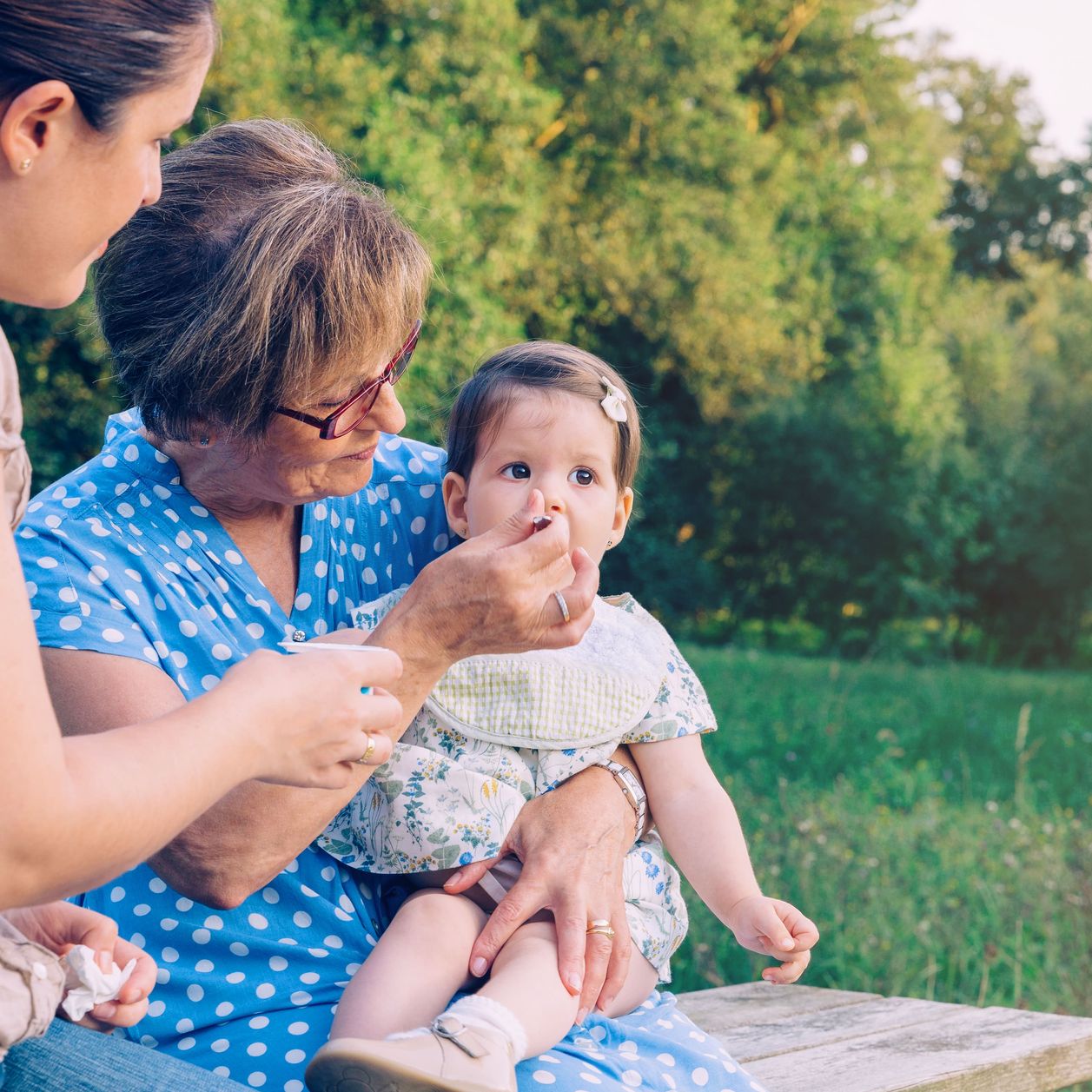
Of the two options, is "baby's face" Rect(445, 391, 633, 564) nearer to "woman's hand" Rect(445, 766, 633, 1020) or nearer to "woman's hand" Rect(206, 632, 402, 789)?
"woman's hand" Rect(445, 766, 633, 1020)

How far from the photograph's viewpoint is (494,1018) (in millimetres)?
1680

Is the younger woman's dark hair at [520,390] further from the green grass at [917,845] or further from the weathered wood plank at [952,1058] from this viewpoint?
the green grass at [917,845]

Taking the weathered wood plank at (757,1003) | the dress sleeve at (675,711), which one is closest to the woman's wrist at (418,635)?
the dress sleeve at (675,711)

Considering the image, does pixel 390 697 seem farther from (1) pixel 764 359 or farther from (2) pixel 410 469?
(1) pixel 764 359

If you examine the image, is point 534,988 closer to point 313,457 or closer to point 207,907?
point 207,907

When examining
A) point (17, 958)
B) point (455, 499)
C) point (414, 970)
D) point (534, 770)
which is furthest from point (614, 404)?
point (17, 958)

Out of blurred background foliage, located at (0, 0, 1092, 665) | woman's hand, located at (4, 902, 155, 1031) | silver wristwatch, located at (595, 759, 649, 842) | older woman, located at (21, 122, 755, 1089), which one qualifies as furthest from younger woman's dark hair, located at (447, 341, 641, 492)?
blurred background foliage, located at (0, 0, 1092, 665)

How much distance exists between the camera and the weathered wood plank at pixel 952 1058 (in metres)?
2.32

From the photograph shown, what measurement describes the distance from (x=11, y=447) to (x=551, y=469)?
1.22 m

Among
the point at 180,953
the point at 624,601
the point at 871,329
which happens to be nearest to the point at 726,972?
the point at 624,601

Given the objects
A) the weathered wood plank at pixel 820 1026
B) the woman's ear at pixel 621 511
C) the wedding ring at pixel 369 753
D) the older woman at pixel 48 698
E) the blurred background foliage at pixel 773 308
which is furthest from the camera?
the blurred background foliage at pixel 773 308

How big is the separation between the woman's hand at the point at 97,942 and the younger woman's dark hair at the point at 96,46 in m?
0.86

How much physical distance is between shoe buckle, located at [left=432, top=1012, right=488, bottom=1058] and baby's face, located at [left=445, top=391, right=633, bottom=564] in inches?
34.8

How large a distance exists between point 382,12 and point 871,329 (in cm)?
784
